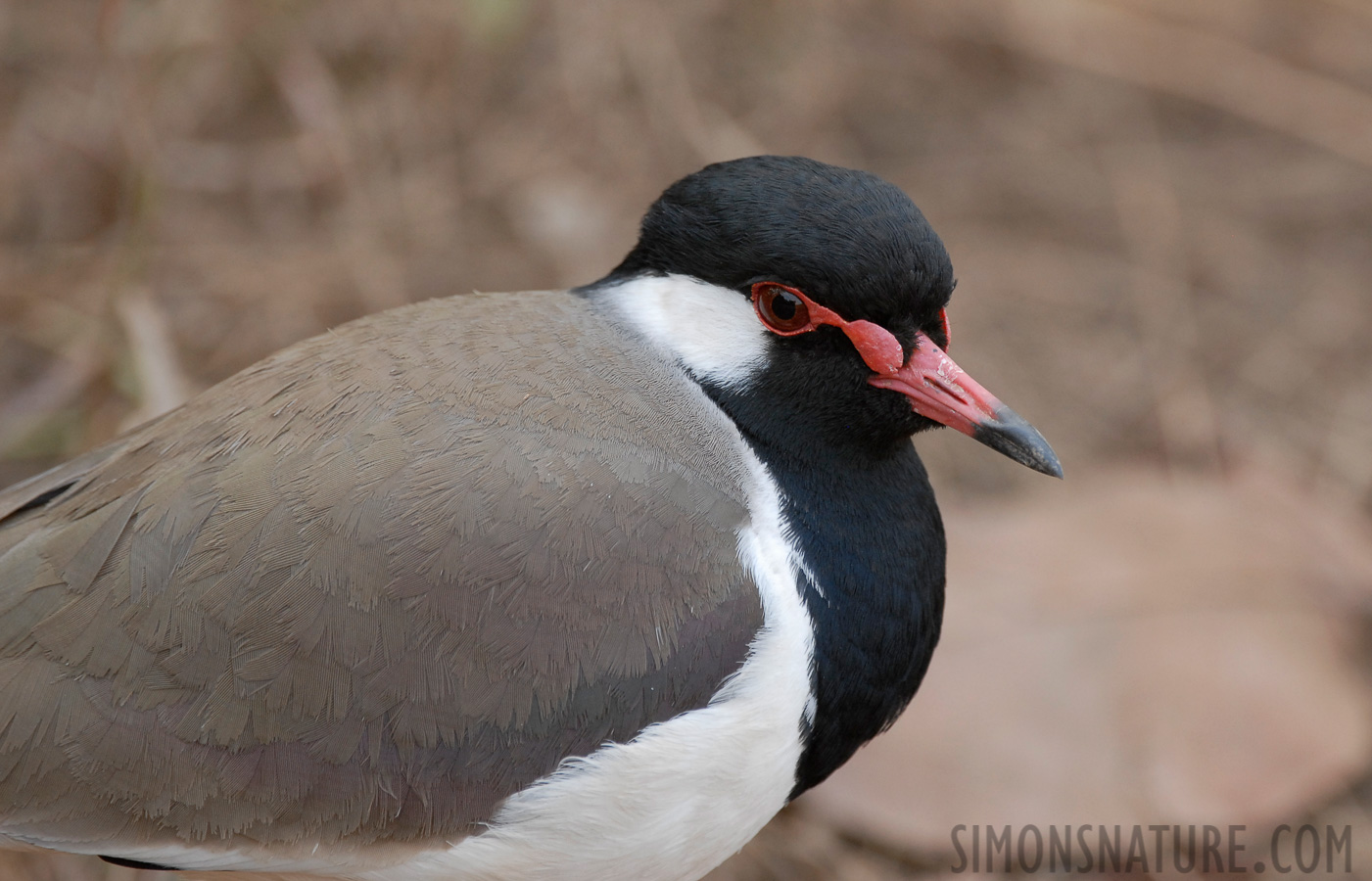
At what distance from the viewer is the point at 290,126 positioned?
523 centimetres

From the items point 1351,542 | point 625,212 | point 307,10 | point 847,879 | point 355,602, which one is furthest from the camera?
point 625,212

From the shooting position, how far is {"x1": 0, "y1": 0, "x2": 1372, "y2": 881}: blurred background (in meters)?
3.70

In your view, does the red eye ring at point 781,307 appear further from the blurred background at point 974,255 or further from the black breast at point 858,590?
the blurred background at point 974,255

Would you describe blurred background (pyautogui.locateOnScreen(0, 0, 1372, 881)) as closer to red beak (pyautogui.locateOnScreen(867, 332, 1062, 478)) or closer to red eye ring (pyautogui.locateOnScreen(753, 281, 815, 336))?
red beak (pyautogui.locateOnScreen(867, 332, 1062, 478))

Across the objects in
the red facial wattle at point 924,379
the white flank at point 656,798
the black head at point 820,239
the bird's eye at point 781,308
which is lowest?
the white flank at point 656,798

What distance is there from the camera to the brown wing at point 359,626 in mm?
2287

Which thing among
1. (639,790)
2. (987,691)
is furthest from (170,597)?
(987,691)

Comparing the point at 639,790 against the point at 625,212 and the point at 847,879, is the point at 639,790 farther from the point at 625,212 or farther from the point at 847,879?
the point at 625,212

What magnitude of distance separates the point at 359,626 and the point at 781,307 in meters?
0.96

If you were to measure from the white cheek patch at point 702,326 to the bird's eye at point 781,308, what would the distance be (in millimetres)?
24

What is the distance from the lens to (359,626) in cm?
228

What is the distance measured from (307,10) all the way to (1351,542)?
13.6ft

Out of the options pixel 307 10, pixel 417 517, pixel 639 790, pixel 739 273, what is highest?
pixel 307 10

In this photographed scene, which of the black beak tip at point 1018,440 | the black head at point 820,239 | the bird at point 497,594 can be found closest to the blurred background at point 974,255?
the bird at point 497,594
